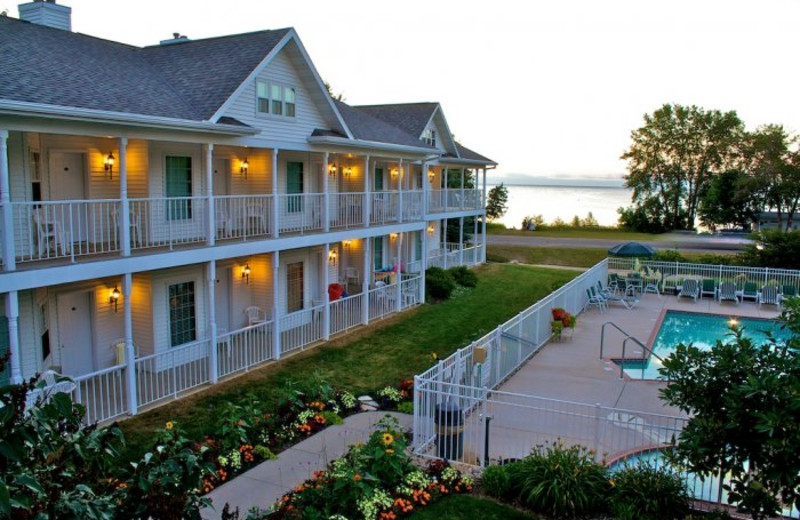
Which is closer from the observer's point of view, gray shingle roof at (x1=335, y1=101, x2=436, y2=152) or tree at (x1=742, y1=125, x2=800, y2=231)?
gray shingle roof at (x1=335, y1=101, x2=436, y2=152)

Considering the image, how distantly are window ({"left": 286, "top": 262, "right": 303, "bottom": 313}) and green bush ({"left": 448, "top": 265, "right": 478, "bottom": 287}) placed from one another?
963cm

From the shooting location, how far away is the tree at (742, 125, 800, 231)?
48562mm

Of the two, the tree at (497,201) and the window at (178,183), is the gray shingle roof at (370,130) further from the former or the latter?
the tree at (497,201)

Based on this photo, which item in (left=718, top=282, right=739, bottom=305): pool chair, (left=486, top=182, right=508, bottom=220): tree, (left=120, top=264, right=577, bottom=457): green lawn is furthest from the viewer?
(left=486, top=182, right=508, bottom=220): tree

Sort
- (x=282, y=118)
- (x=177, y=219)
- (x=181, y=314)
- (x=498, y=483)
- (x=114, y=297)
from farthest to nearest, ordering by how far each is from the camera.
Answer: (x=282, y=118)
(x=181, y=314)
(x=177, y=219)
(x=114, y=297)
(x=498, y=483)

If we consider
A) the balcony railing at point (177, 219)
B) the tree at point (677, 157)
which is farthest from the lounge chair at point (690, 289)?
the tree at point (677, 157)

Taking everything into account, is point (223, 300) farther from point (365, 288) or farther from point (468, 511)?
point (468, 511)

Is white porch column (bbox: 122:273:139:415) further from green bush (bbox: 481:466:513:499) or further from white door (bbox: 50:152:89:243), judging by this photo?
green bush (bbox: 481:466:513:499)

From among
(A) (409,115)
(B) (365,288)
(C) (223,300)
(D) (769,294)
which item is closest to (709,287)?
(D) (769,294)

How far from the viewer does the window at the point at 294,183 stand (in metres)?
19.2

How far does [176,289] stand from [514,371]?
8.72 metres

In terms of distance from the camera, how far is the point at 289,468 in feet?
33.7

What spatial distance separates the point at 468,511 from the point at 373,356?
882cm

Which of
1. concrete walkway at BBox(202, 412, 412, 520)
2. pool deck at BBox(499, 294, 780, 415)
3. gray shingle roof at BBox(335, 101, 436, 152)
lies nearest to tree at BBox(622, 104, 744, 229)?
pool deck at BBox(499, 294, 780, 415)
